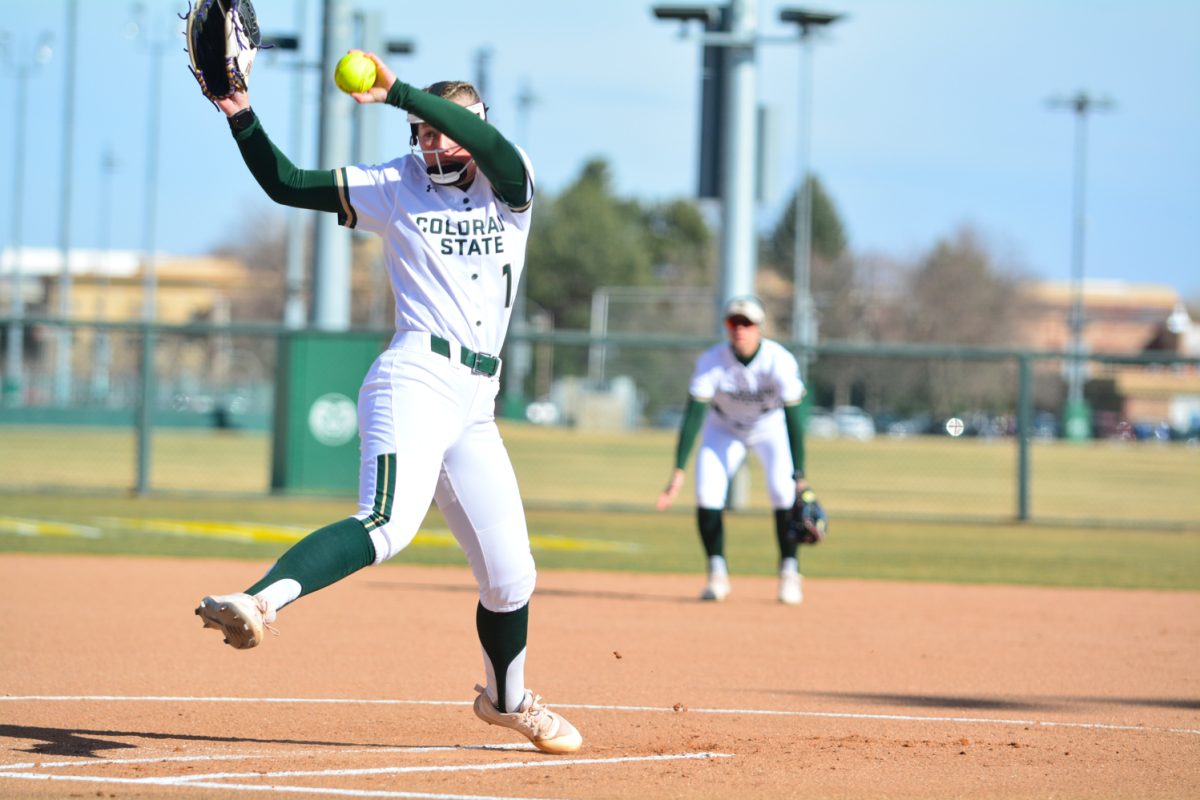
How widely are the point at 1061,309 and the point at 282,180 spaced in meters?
101

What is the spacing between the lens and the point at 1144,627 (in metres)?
10.2

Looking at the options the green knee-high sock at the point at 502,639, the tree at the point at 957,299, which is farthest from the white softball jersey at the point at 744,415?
the tree at the point at 957,299

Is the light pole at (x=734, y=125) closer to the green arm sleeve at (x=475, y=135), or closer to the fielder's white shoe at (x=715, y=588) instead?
the fielder's white shoe at (x=715, y=588)

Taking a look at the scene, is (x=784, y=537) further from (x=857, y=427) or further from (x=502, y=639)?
(x=857, y=427)

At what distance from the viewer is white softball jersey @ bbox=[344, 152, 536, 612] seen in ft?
16.2

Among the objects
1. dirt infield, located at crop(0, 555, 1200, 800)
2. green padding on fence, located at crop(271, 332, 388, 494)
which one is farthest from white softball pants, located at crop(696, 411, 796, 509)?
green padding on fence, located at crop(271, 332, 388, 494)

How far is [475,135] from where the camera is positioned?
4.73m

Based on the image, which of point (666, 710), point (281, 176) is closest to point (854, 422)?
point (666, 710)

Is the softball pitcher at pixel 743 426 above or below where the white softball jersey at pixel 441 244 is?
below

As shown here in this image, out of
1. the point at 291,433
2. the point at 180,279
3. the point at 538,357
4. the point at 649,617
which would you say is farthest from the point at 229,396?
the point at 180,279

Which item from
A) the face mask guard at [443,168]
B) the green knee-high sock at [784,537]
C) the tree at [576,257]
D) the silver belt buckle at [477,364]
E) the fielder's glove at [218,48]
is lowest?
the green knee-high sock at [784,537]

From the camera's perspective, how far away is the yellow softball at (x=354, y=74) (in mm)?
4504

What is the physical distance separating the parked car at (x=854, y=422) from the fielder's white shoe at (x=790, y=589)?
1907 cm

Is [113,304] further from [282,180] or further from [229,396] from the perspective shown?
[282,180]
